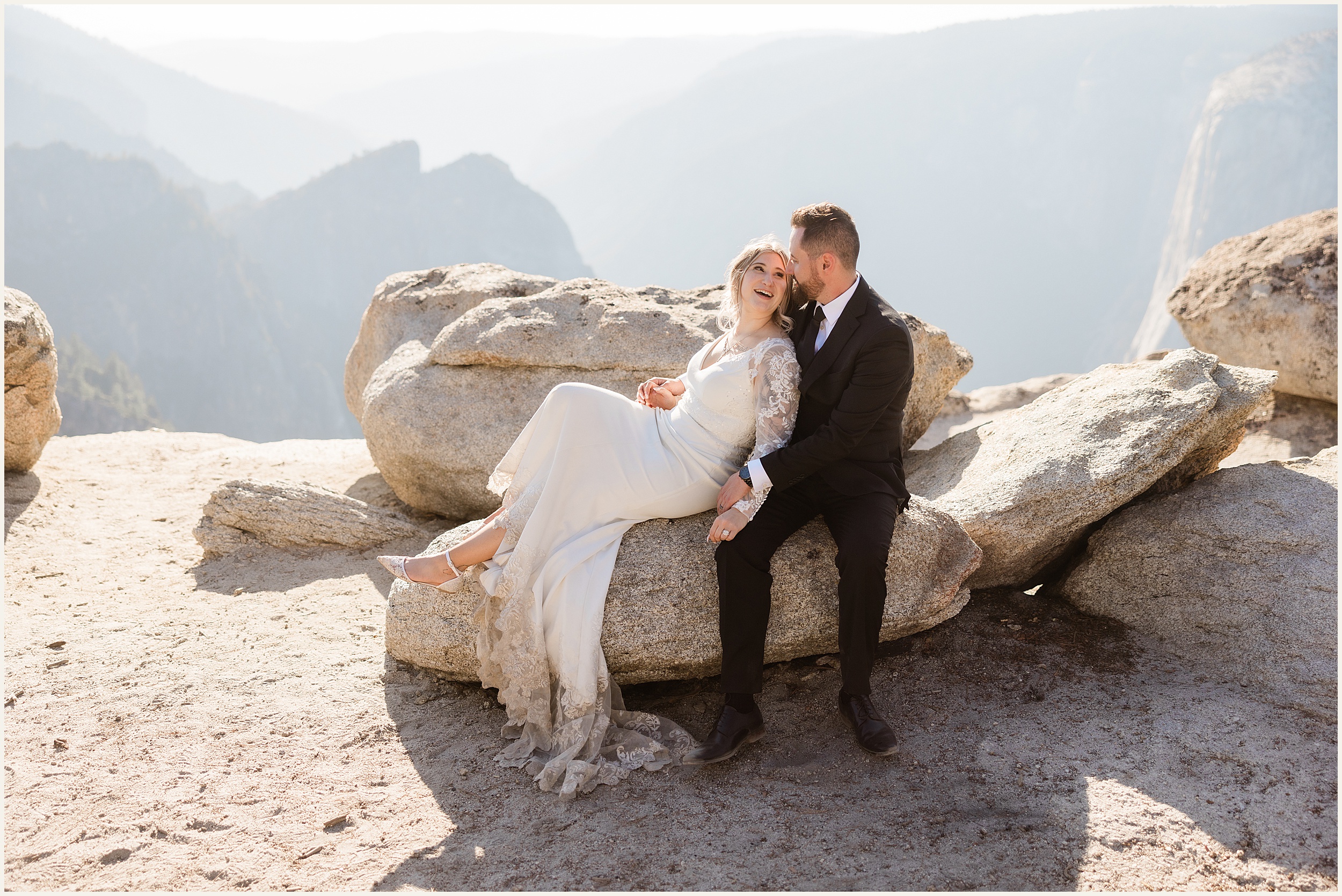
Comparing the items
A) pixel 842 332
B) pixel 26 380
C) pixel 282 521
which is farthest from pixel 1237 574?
pixel 26 380

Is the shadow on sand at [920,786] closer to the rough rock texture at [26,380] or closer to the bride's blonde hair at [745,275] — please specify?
the bride's blonde hair at [745,275]

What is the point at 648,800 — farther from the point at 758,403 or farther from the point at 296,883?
the point at 758,403

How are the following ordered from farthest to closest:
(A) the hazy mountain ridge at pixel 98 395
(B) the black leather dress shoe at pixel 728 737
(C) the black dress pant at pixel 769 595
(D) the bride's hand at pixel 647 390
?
(A) the hazy mountain ridge at pixel 98 395
(D) the bride's hand at pixel 647 390
(C) the black dress pant at pixel 769 595
(B) the black leather dress shoe at pixel 728 737

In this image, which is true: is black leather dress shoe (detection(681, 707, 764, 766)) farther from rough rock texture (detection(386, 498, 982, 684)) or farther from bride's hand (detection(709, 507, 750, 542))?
bride's hand (detection(709, 507, 750, 542))

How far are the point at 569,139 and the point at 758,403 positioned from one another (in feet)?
652

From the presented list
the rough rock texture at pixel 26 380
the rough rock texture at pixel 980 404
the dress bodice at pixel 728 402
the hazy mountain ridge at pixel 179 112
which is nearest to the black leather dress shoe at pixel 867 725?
the dress bodice at pixel 728 402

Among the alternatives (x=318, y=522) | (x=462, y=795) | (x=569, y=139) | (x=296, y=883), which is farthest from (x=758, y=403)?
(x=569, y=139)

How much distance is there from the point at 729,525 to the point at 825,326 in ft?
3.90

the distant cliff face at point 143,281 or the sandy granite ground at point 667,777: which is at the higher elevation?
the distant cliff face at point 143,281

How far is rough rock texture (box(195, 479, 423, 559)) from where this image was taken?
6719 millimetres

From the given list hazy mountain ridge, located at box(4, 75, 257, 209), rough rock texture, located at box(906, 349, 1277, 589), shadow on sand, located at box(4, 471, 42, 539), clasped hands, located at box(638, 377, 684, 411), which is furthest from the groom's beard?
hazy mountain ridge, located at box(4, 75, 257, 209)

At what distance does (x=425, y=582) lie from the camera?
4402 mm

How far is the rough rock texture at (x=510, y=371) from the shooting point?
6.94 meters

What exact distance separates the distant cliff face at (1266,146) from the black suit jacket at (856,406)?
70677mm
